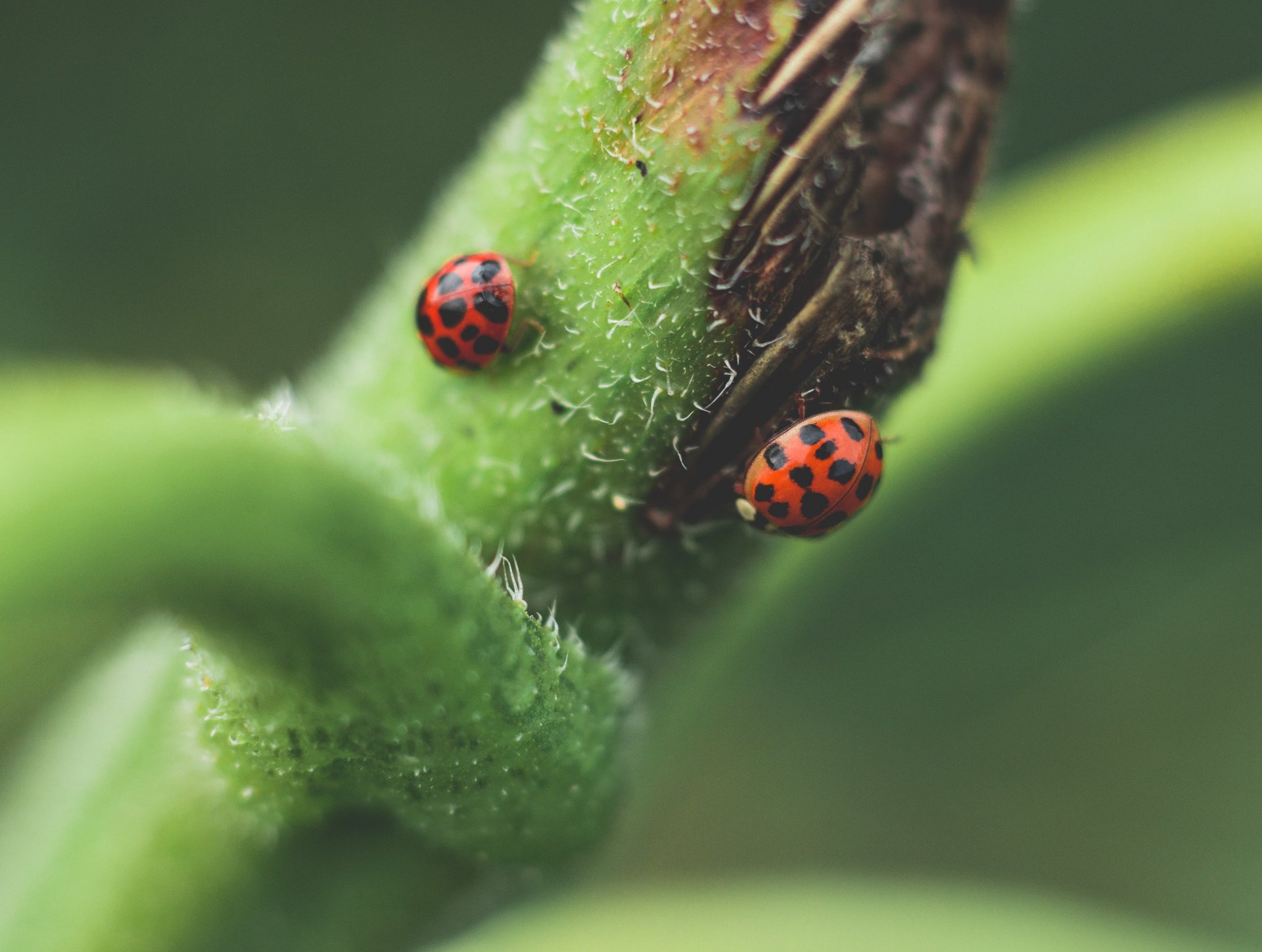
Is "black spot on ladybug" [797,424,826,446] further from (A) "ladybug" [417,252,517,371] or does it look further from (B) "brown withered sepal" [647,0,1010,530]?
(A) "ladybug" [417,252,517,371]

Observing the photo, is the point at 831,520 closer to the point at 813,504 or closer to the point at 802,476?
the point at 813,504

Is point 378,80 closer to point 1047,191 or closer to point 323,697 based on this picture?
point 1047,191

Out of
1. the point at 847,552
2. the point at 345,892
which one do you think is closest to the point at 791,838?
the point at 847,552


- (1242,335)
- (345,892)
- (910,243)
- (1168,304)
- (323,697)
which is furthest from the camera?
(1242,335)

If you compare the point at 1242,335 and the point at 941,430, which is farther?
the point at 1242,335

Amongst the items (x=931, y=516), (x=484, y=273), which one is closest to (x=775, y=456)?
(x=484, y=273)

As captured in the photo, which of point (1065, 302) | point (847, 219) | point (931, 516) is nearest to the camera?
point (847, 219)
